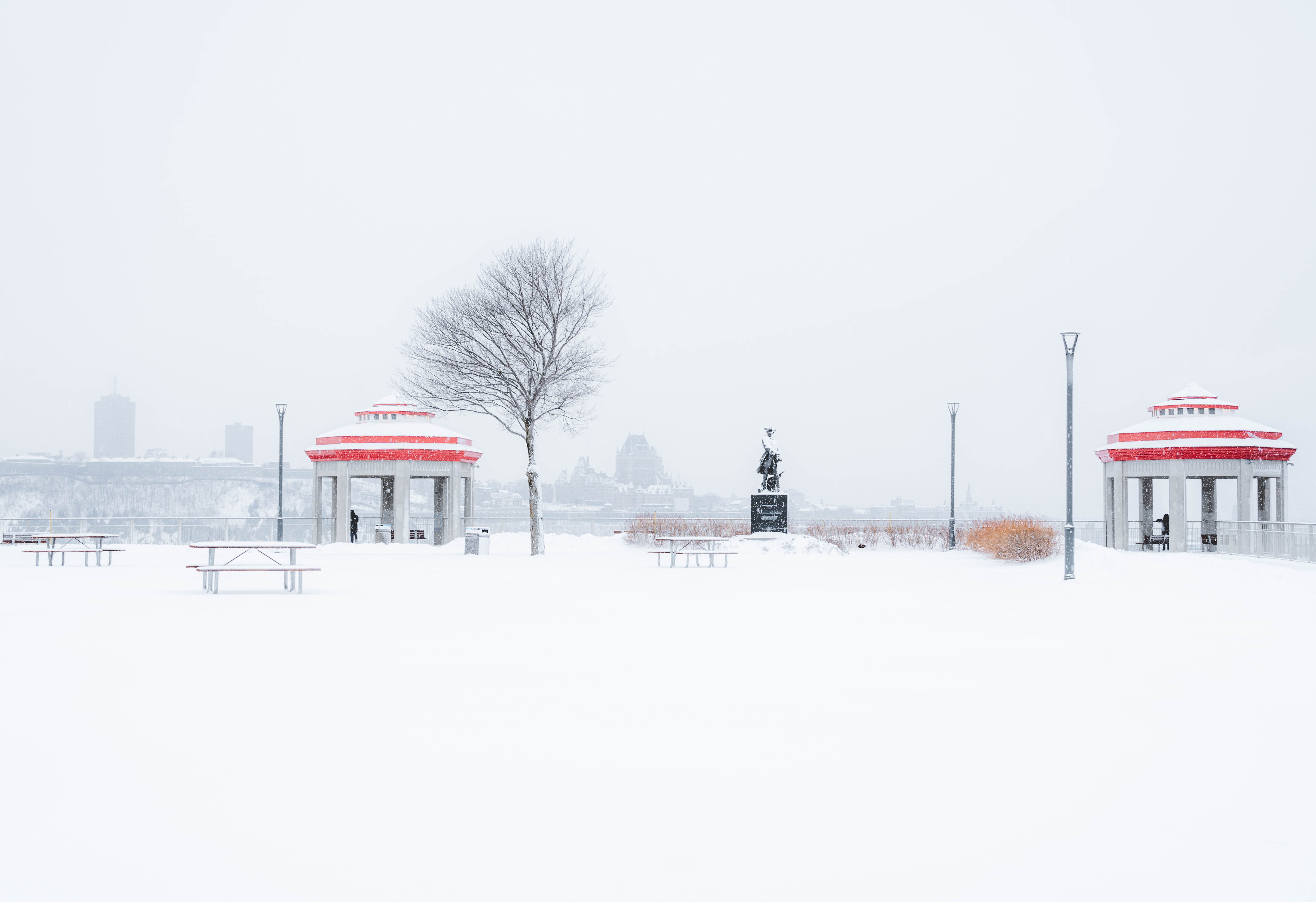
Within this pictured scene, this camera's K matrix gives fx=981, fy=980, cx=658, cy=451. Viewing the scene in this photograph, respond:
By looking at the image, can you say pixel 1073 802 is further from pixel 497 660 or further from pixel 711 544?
pixel 711 544

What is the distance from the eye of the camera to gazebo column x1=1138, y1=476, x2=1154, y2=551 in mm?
33125

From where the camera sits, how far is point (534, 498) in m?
29.4

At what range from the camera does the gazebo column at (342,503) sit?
32.2 meters

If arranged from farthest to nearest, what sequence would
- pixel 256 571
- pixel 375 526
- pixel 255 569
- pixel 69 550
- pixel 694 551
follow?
pixel 375 526 → pixel 694 551 → pixel 69 550 → pixel 256 571 → pixel 255 569

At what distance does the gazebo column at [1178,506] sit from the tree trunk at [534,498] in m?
18.1

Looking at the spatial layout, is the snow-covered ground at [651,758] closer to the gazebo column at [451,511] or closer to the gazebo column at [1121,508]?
the gazebo column at [1121,508]

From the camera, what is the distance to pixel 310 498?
139250mm

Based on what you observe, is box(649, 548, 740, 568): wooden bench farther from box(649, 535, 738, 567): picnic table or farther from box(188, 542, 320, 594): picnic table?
box(188, 542, 320, 594): picnic table

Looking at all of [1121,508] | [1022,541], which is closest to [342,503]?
[1022,541]

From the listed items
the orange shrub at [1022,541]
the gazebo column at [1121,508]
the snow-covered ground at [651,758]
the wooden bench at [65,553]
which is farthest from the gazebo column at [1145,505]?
the wooden bench at [65,553]

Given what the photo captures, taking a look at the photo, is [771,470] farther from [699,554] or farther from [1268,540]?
[1268,540]

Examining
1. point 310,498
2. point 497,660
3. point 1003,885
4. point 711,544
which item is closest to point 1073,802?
point 1003,885

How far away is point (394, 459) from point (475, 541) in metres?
5.96

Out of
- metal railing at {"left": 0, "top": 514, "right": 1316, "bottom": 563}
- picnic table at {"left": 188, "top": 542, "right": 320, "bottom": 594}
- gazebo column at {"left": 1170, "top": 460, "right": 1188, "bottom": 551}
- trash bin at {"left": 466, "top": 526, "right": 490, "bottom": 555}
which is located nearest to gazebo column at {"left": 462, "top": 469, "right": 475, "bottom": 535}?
metal railing at {"left": 0, "top": 514, "right": 1316, "bottom": 563}
